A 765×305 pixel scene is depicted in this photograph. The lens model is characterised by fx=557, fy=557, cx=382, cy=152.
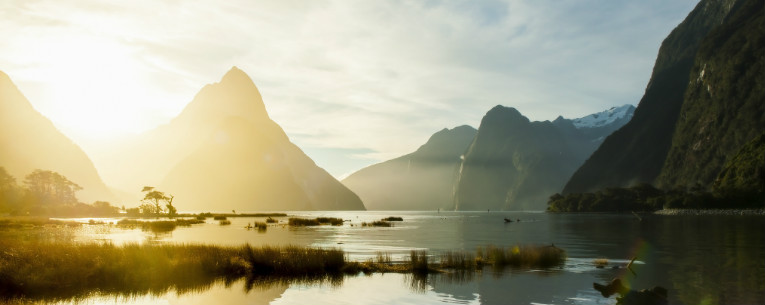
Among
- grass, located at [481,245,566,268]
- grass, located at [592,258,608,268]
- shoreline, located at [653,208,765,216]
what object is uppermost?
shoreline, located at [653,208,765,216]

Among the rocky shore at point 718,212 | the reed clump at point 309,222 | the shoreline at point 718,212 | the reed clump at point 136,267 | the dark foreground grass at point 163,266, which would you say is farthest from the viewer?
the rocky shore at point 718,212

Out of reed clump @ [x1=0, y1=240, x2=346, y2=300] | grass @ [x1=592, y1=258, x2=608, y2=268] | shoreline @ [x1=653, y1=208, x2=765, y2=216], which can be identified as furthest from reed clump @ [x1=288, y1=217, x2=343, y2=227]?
shoreline @ [x1=653, y1=208, x2=765, y2=216]

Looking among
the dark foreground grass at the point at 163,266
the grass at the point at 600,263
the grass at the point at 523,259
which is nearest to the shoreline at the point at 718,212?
the grass at the point at 600,263

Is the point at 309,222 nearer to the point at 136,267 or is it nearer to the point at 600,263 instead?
the point at 600,263

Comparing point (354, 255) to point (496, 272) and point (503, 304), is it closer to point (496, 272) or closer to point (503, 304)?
point (496, 272)

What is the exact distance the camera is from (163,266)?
30.9 m

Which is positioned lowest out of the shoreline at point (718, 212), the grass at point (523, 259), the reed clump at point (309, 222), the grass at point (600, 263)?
the grass at point (600, 263)

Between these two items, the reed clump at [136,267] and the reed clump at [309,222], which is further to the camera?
the reed clump at [309,222]

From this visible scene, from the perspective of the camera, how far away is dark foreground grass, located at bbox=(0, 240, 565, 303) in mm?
26922

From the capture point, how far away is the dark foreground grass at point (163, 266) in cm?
2692

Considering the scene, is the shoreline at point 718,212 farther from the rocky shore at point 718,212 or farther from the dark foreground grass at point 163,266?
the dark foreground grass at point 163,266

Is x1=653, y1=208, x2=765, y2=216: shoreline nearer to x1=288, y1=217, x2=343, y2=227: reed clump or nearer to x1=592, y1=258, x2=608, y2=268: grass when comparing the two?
x1=288, y1=217, x2=343, y2=227: reed clump

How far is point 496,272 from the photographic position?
34.4 m

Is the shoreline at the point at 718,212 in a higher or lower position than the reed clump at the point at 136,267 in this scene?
higher
